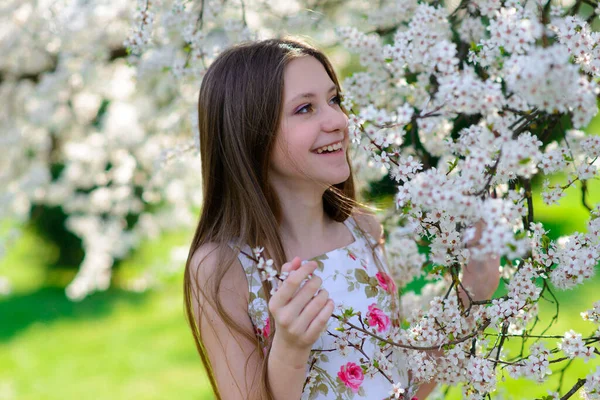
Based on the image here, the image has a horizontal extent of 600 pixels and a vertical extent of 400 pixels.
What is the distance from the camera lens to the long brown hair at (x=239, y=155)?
1636 millimetres

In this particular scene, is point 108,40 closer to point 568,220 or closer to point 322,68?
point 322,68

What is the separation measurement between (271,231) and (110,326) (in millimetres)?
4191

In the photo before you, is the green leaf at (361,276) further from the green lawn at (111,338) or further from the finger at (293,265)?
the green lawn at (111,338)

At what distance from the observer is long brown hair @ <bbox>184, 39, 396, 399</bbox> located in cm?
164

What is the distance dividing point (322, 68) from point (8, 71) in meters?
2.87

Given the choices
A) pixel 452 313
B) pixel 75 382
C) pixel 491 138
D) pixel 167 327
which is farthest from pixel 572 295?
pixel 491 138

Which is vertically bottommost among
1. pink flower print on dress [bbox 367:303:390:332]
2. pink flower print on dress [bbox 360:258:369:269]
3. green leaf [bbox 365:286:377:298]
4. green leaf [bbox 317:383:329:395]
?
green leaf [bbox 317:383:329:395]

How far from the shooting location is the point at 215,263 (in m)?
1.61

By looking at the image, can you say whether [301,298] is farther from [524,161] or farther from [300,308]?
[524,161]

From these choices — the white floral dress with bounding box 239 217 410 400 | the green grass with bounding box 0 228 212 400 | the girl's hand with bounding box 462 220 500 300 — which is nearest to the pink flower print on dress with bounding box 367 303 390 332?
the white floral dress with bounding box 239 217 410 400

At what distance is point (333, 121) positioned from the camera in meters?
1.58

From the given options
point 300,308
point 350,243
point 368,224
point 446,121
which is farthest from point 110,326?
point 300,308

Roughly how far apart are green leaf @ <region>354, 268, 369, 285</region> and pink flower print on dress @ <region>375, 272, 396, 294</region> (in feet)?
0.16

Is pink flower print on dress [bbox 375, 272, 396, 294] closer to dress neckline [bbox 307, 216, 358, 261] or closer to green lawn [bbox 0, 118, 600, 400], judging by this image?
dress neckline [bbox 307, 216, 358, 261]
